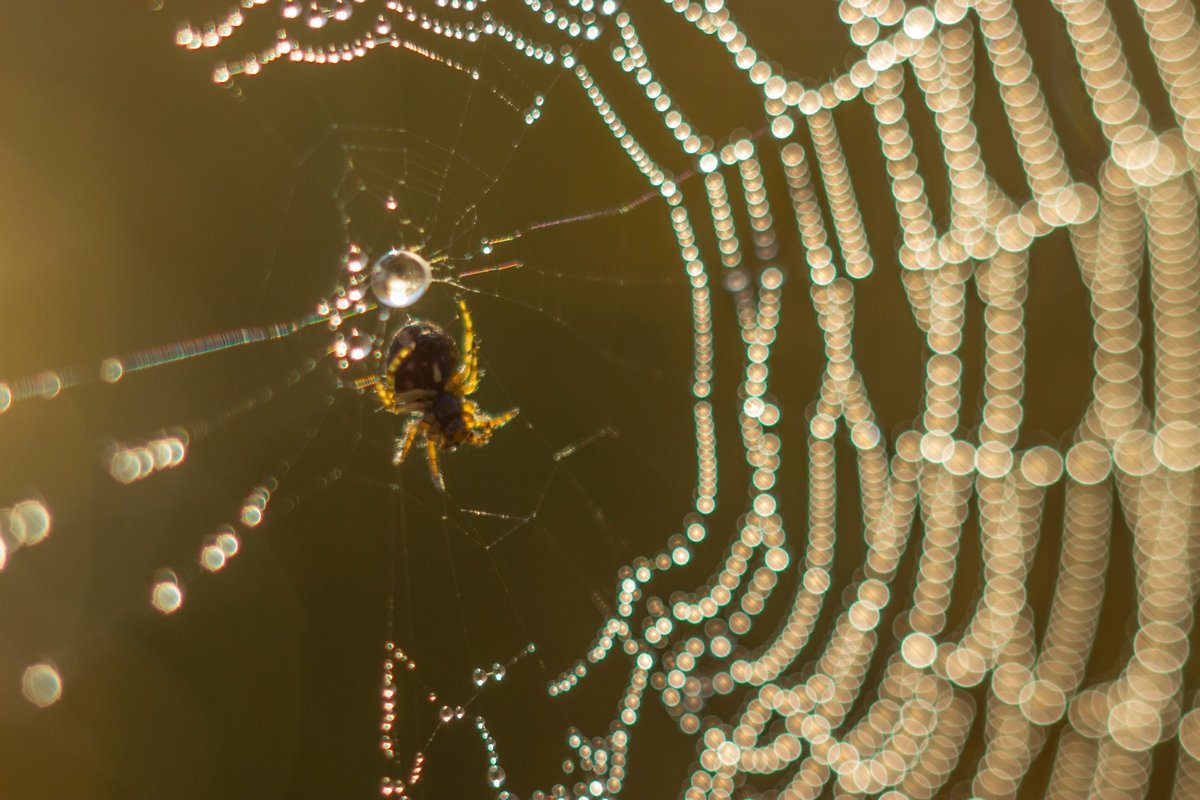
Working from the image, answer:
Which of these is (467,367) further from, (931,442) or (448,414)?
(931,442)

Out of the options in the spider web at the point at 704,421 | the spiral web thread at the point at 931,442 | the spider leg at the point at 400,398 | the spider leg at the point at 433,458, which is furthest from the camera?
the spider leg at the point at 433,458

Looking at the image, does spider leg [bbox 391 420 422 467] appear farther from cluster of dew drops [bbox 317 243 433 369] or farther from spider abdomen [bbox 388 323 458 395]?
cluster of dew drops [bbox 317 243 433 369]

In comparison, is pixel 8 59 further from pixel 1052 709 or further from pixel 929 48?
pixel 1052 709

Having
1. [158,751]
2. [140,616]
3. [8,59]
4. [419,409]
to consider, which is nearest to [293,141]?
[8,59]

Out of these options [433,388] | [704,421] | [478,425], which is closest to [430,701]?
[478,425]

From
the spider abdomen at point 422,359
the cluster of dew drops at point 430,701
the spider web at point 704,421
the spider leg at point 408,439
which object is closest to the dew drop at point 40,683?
the spider web at point 704,421

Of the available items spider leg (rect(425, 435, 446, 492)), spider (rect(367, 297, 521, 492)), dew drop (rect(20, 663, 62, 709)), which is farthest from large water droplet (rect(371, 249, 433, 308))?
dew drop (rect(20, 663, 62, 709))

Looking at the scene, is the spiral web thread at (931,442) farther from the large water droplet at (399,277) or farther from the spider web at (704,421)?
the large water droplet at (399,277)
